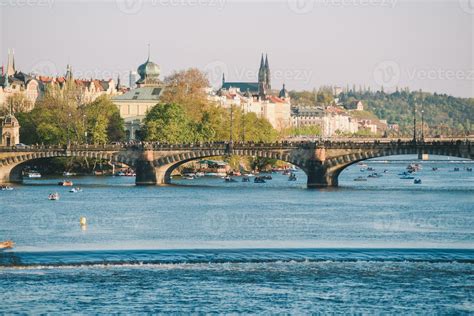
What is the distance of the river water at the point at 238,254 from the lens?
2290 inches

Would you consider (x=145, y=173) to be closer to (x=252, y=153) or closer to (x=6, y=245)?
(x=252, y=153)

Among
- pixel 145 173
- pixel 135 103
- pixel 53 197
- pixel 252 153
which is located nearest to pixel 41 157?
pixel 145 173

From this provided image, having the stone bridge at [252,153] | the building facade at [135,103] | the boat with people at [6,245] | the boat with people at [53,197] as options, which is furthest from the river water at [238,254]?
the building facade at [135,103]

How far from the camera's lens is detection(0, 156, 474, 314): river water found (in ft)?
191

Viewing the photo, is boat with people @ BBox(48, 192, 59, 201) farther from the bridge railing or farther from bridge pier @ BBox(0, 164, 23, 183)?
bridge pier @ BBox(0, 164, 23, 183)

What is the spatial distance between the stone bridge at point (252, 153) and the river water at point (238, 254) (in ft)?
37.9

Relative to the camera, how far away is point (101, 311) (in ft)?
183

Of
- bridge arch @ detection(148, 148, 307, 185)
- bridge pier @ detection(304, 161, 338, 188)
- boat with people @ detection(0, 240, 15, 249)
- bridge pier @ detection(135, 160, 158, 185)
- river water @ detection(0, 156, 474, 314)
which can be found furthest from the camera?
bridge pier @ detection(135, 160, 158, 185)

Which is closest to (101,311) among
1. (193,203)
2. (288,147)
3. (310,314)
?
(310,314)

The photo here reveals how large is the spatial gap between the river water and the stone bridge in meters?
11.6

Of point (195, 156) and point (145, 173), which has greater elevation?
point (195, 156)

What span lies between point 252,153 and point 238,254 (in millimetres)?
61143

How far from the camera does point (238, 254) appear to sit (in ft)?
234

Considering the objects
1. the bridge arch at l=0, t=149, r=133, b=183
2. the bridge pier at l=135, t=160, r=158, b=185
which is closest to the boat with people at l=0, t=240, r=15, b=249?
the bridge pier at l=135, t=160, r=158, b=185
